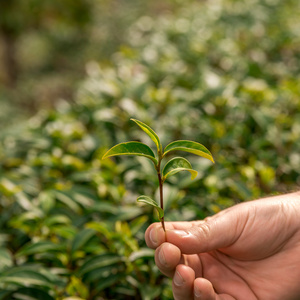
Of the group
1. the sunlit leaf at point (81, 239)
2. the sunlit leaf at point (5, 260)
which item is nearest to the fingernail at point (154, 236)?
the sunlit leaf at point (81, 239)

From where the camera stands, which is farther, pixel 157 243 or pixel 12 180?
pixel 12 180

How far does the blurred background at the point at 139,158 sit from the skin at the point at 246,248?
0.22 meters

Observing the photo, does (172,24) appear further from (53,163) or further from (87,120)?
(53,163)

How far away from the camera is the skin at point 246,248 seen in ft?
3.64

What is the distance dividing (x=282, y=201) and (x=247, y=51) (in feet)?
7.58

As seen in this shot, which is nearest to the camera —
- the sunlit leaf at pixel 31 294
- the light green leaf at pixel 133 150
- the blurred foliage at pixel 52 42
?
the light green leaf at pixel 133 150

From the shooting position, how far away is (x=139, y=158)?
1.82m

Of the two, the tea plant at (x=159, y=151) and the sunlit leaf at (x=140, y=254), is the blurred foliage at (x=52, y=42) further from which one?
the tea plant at (x=159, y=151)

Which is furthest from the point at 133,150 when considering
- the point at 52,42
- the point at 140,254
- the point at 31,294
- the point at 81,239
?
the point at 52,42

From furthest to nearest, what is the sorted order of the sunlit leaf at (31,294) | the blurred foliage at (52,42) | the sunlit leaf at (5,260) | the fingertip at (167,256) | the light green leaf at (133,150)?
the blurred foliage at (52,42)
the sunlit leaf at (5,260)
the sunlit leaf at (31,294)
the fingertip at (167,256)
the light green leaf at (133,150)

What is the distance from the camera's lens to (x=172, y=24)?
156 inches

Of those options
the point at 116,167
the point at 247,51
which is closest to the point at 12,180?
the point at 116,167

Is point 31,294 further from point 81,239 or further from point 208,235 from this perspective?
point 208,235

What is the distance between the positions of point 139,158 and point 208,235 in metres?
0.78
